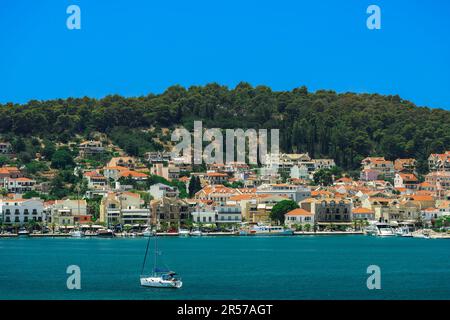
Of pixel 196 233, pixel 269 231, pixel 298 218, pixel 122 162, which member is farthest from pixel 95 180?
pixel 298 218

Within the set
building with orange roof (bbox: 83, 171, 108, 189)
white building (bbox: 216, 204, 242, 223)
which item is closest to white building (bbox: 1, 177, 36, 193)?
building with orange roof (bbox: 83, 171, 108, 189)

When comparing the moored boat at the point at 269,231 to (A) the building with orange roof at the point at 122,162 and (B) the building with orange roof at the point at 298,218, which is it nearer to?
(B) the building with orange roof at the point at 298,218

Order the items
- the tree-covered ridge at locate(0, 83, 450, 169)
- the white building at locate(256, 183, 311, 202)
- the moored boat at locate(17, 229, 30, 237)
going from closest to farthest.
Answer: the moored boat at locate(17, 229, 30, 237)
the white building at locate(256, 183, 311, 202)
the tree-covered ridge at locate(0, 83, 450, 169)

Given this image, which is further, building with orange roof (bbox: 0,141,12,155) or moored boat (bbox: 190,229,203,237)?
building with orange roof (bbox: 0,141,12,155)

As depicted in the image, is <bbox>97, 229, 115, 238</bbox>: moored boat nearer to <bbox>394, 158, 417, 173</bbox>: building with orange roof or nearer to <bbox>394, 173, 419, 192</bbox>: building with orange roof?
<bbox>394, 173, 419, 192</bbox>: building with orange roof

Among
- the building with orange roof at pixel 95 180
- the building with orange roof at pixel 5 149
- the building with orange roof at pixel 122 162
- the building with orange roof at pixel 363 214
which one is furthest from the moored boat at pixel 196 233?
the building with orange roof at pixel 5 149

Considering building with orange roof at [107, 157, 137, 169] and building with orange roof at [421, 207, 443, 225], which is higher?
building with orange roof at [107, 157, 137, 169]
